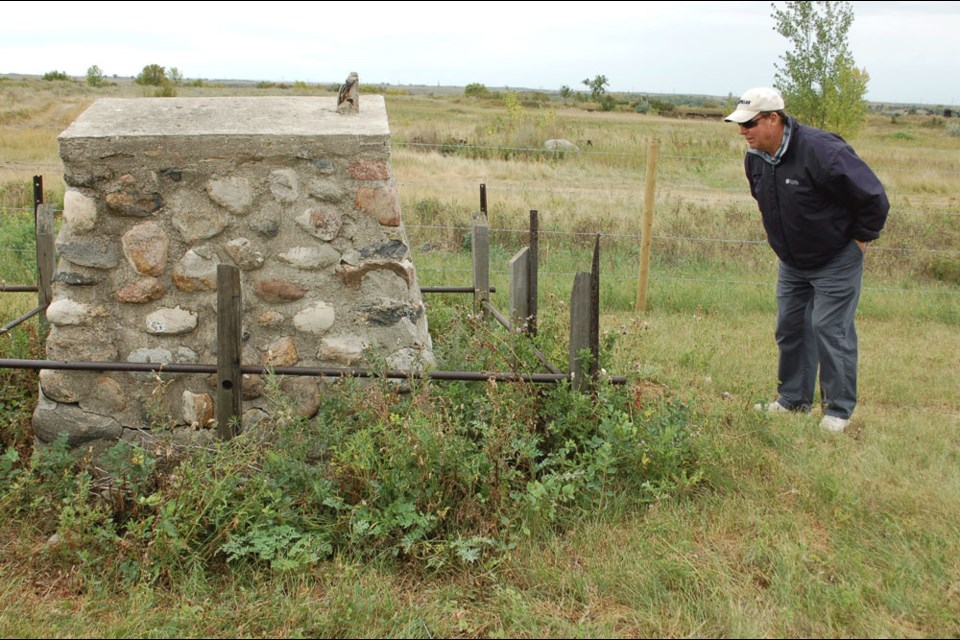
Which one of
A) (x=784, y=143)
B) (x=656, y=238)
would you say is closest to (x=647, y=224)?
(x=656, y=238)

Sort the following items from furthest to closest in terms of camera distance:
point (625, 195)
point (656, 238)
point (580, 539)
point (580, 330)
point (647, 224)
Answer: point (625, 195), point (656, 238), point (647, 224), point (580, 330), point (580, 539)

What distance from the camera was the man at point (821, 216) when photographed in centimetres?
461

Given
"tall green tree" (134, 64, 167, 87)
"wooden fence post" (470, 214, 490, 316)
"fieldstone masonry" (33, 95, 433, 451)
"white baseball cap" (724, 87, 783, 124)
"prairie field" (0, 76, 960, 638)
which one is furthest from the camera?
"tall green tree" (134, 64, 167, 87)

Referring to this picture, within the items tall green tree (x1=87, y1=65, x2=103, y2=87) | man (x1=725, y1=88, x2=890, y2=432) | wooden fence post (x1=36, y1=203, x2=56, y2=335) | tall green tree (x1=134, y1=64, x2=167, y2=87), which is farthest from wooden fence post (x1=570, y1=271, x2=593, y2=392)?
tall green tree (x1=87, y1=65, x2=103, y2=87)

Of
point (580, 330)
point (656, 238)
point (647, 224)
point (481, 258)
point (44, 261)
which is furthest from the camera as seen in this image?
point (656, 238)

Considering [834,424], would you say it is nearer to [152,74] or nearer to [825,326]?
[825,326]

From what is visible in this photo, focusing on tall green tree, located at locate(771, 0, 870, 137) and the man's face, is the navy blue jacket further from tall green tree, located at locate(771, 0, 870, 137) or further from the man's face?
tall green tree, located at locate(771, 0, 870, 137)

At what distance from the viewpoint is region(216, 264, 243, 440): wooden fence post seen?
12.7ft

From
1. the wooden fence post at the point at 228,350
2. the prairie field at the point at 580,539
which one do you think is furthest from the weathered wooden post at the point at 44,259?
the wooden fence post at the point at 228,350

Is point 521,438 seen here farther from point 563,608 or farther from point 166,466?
point 166,466

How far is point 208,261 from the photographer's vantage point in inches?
165

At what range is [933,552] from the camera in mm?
3357

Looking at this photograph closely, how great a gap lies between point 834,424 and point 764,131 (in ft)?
5.82

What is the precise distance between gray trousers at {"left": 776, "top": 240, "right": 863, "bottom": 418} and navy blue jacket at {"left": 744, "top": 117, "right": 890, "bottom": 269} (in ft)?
0.35
